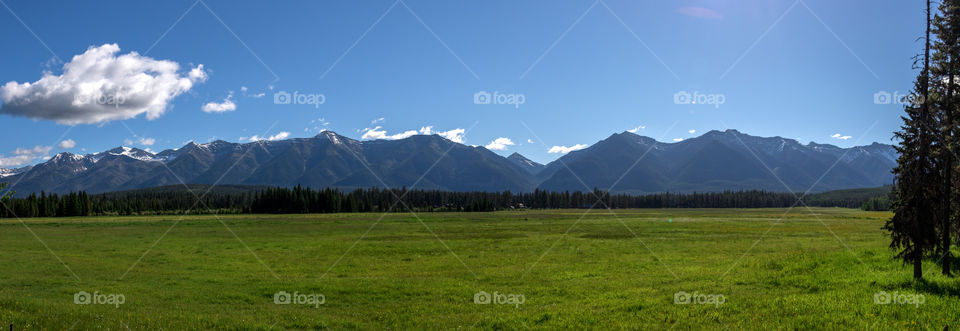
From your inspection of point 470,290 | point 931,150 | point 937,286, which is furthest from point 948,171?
point 470,290

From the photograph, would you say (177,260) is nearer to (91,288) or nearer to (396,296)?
(91,288)

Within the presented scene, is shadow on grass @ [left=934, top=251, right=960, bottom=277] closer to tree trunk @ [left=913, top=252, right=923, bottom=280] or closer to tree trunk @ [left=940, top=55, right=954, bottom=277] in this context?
tree trunk @ [left=940, top=55, right=954, bottom=277]

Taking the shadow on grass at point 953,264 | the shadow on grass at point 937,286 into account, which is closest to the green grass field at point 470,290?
the shadow on grass at point 937,286

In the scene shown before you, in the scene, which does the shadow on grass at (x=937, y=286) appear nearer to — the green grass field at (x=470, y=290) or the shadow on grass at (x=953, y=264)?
the green grass field at (x=470, y=290)

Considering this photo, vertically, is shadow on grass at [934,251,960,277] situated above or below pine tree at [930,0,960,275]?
below

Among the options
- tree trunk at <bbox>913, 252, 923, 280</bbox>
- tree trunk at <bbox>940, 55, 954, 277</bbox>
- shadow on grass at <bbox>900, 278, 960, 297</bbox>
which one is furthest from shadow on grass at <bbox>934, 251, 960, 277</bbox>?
shadow on grass at <bbox>900, 278, 960, 297</bbox>

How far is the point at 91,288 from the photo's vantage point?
2434 cm

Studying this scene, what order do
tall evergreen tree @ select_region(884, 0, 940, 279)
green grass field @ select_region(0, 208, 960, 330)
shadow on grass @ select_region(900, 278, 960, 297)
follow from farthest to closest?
tall evergreen tree @ select_region(884, 0, 940, 279) → shadow on grass @ select_region(900, 278, 960, 297) → green grass field @ select_region(0, 208, 960, 330)

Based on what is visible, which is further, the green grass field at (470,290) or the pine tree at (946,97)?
the pine tree at (946,97)

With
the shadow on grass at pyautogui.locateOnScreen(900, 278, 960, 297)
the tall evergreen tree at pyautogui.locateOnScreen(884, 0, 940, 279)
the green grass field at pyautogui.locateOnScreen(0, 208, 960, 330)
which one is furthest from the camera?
the tall evergreen tree at pyautogui.locateOnScreen(884, 0, 940, 279)

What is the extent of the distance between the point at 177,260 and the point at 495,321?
99.4ft

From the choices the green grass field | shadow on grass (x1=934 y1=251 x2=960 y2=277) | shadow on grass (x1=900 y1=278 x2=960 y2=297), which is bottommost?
the green grass field

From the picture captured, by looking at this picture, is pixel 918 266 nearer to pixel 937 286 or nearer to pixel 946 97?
pixel 937 286

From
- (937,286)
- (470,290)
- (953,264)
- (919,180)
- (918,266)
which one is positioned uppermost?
(919,180)
